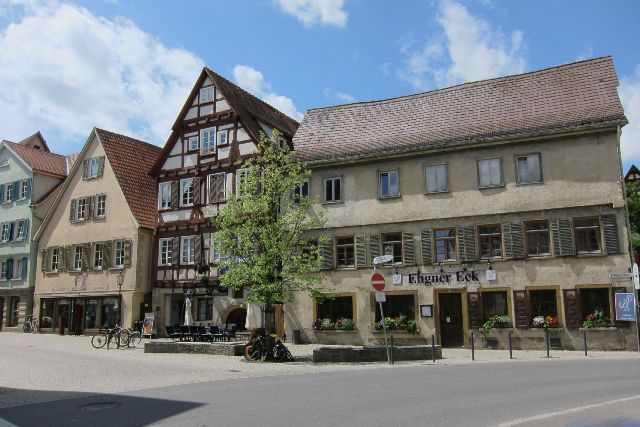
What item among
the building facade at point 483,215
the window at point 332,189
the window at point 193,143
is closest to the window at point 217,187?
the window at point 193,143

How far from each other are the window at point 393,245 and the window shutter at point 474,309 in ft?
11.7

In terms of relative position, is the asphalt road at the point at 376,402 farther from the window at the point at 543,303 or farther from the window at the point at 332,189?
the window at the point at 332,189

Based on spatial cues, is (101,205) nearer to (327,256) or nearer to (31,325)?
(31,325)

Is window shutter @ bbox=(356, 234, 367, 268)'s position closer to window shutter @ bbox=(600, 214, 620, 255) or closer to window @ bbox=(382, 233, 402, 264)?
window @ bbox=(382, 233, 402, 264)

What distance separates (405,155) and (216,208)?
37.8 ft

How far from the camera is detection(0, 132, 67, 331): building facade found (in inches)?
1615

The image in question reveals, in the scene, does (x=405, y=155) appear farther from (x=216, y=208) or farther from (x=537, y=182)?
(x=216, y=208)

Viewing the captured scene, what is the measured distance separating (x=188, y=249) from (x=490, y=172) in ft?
57.2

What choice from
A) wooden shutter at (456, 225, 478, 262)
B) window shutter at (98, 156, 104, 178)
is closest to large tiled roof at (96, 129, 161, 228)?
window shutter at (98, 156, 104, 178)

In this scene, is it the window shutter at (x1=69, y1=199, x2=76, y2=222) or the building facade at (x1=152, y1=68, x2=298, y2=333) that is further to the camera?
the window shutter at (x1=69, y1=199, x2=76, y2=222)

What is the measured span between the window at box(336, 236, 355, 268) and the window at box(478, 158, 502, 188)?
656 cm

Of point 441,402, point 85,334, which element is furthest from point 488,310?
point 85,334

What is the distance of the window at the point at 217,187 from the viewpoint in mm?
32688

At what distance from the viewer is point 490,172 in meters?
25.2
